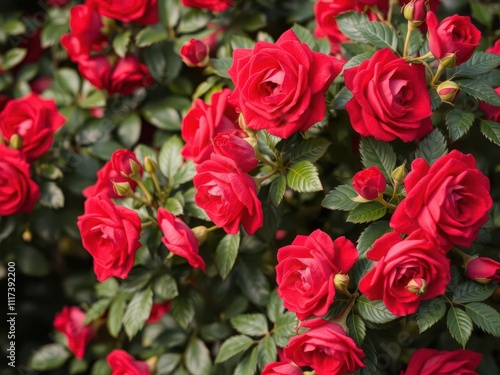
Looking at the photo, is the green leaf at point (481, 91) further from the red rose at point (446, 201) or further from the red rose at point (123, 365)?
the red rose at point (123, 365)

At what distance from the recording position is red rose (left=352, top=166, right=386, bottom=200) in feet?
3.01

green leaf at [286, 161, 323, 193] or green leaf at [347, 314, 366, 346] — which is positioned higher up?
green leaf at [286, 161, 323, 193]

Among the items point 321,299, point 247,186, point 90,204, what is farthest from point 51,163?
point 321,299

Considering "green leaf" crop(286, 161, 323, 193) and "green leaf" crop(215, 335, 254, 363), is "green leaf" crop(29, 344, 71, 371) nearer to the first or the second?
"green leaf" crop(215, 335, 254, 363)

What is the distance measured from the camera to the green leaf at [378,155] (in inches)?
39.7

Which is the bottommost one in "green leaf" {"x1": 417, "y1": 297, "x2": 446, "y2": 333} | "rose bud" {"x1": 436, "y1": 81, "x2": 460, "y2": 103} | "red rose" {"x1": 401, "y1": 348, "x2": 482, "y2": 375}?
"red rose" {"x1": 401, "y1": 348, "x2": 482, "y2": 375}

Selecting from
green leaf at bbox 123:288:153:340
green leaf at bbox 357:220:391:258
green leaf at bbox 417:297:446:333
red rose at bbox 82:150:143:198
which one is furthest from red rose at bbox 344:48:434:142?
green leaf at bbox 123:288:153:340

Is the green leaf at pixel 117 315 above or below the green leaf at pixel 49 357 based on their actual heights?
above

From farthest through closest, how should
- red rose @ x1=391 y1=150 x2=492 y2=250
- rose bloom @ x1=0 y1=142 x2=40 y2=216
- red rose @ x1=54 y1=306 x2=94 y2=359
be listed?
1. red rose @ x1=54 y1=306 x2=94 y2=359
2. rose bloom @ x1=0 y1=142 x2=40 y2=216
3. red rose @ x1=391 y1=150 x2=492 y2=250

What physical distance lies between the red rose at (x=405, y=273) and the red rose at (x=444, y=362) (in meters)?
0.13

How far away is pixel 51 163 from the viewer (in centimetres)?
139

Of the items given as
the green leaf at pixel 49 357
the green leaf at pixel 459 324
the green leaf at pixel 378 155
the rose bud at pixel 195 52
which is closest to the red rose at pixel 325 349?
the green leaf at pixel 459 324

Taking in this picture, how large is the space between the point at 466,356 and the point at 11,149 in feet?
2.88

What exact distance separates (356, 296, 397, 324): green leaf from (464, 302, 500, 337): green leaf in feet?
0.37
